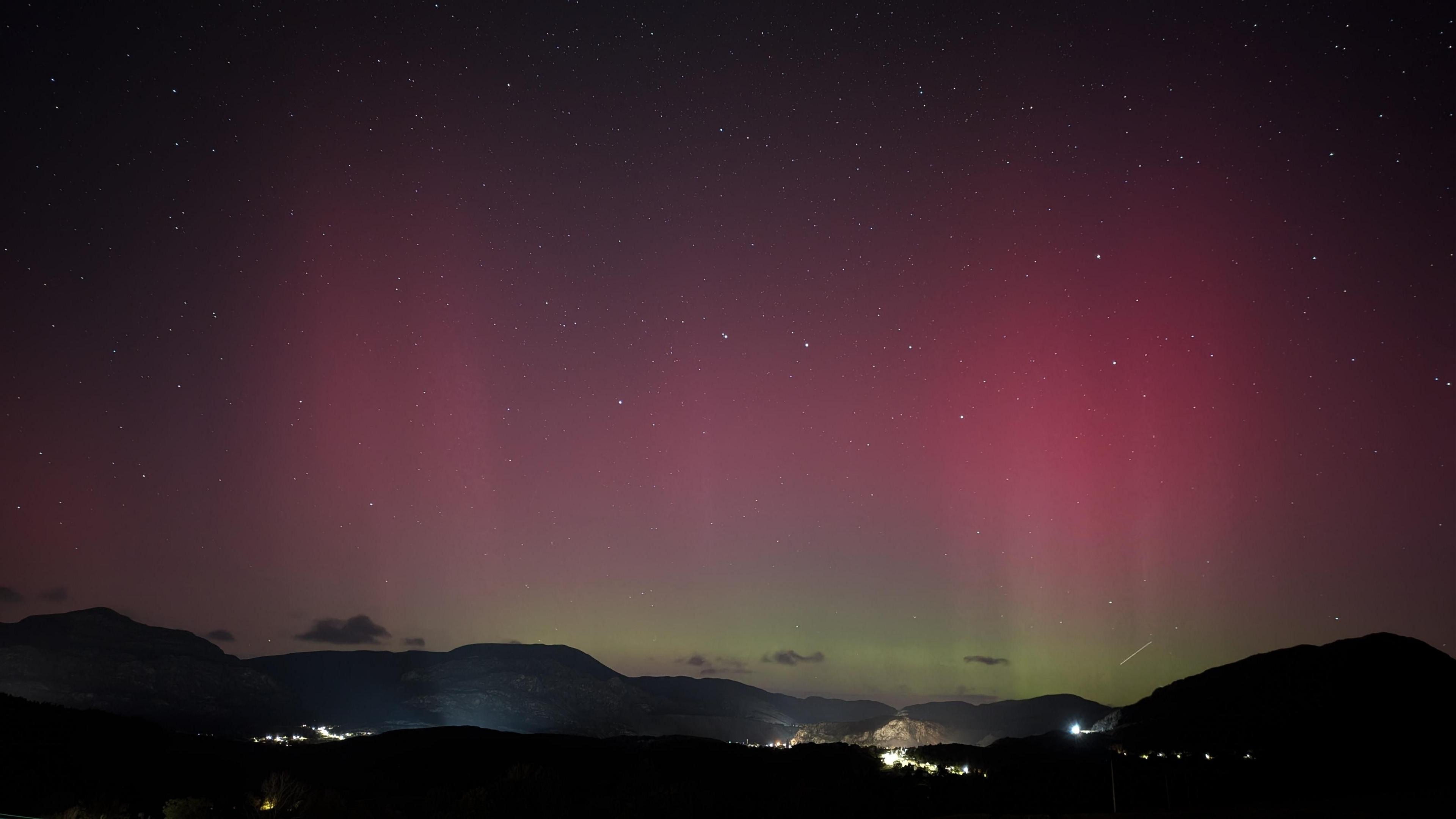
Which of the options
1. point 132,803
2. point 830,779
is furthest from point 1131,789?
point 132,803

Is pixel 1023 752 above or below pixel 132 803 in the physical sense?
above

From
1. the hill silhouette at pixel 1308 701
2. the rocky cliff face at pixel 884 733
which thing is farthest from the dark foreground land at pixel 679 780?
the rocky cliff face at pixel 884 733

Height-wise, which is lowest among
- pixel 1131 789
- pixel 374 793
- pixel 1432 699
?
pixel 374 793

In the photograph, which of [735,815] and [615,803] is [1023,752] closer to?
[735,815]

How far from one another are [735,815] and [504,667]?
6694 inches

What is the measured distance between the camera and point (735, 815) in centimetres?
3759

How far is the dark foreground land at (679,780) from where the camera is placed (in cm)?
3303

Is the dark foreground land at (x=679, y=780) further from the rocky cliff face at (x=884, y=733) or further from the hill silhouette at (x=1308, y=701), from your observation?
the rocky cliff face at (x=884, y=733)

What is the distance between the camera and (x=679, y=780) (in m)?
51.7

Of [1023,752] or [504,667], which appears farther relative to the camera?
[504,667]

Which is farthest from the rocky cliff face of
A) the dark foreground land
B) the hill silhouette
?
the dark foreground land

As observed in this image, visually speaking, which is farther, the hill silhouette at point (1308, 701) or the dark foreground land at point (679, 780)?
the hill silhouette at point (1308, 701)

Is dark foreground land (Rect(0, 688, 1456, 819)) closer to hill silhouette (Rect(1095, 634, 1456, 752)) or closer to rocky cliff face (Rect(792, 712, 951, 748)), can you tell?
hill silhouette (Rect(1095, 634, 1456, 752))

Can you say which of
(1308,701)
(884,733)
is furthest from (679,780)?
(884,733)
